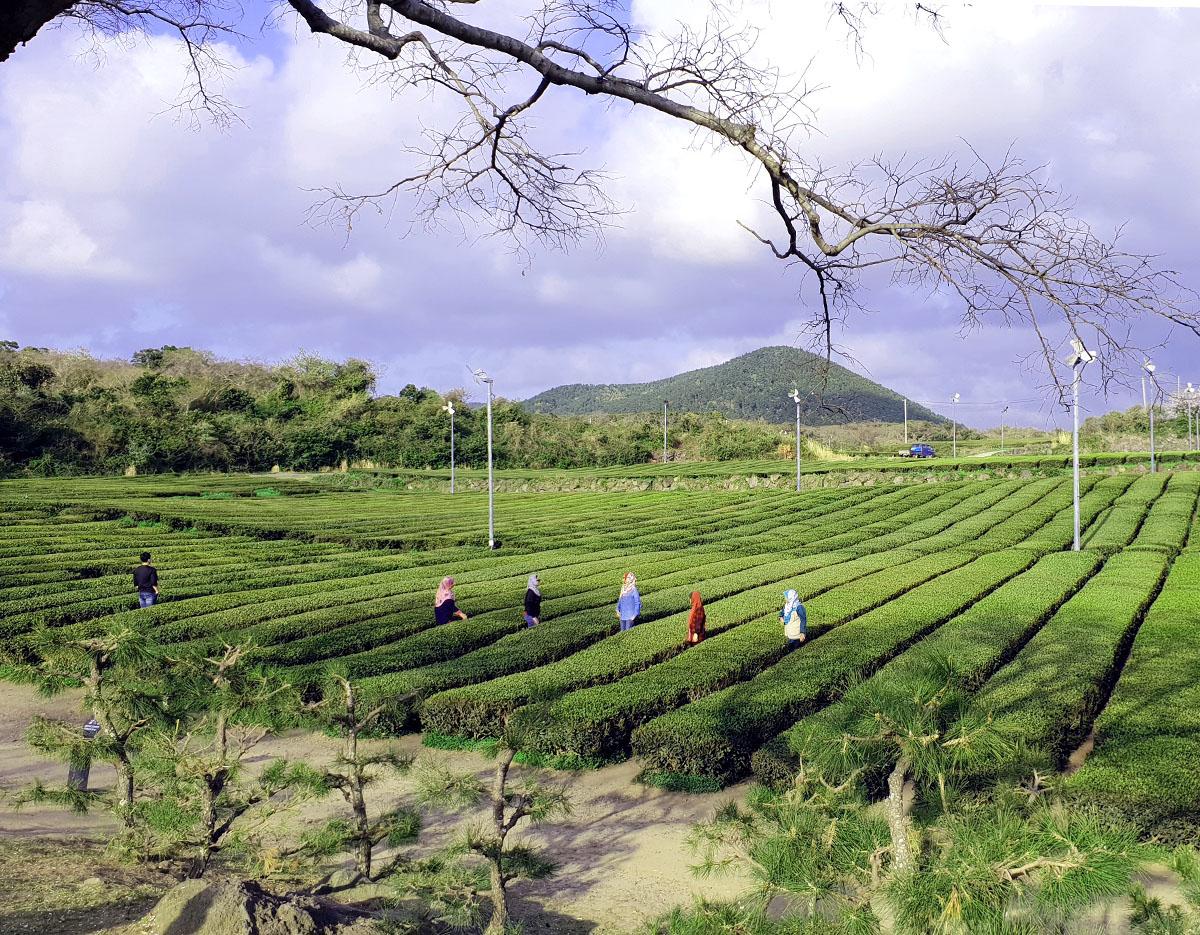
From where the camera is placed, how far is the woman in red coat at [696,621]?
12.6 meters

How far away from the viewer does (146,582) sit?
592 inches

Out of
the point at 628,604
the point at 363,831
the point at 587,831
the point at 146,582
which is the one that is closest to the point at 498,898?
the point at 363,831

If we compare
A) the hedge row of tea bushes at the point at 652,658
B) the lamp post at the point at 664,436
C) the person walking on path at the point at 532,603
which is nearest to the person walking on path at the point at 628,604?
the hedge row of tea bushes at the point at 652,658

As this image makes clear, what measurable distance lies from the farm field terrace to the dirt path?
40cm

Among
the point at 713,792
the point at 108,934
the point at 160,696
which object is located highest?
the point at 160,696

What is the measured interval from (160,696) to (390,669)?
231 inches

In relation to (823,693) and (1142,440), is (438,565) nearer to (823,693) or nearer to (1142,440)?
(823,693)

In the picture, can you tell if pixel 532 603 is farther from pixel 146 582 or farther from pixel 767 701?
pixel 146 582

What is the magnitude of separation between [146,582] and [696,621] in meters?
9.58

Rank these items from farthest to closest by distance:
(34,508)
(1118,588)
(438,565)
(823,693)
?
(34,508) → (438,565) → (1118,588) → (823,693)

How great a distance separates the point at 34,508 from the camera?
28.6 meters

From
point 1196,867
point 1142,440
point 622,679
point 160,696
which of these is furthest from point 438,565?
point 1142,440

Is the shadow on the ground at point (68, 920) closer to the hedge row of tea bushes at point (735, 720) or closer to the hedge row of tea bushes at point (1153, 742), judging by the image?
the hedge row of tea bushes at point (735, 720)

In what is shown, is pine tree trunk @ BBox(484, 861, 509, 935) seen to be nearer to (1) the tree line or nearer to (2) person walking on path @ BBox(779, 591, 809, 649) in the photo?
(2) person walking on path @ BBox(779, 591, 809, 649)
